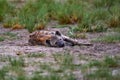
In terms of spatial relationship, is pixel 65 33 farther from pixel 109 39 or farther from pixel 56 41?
pixel 56 41

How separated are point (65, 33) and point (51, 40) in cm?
165

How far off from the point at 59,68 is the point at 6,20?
515 cm

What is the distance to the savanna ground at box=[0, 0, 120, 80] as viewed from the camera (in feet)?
23.6

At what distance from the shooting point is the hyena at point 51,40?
9.24 meters

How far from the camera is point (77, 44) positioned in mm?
9492

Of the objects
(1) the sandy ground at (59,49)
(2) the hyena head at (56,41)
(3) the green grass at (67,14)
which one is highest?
(2) the hyena head at (56,41)

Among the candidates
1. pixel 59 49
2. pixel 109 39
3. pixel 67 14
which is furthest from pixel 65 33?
pixel 59 49

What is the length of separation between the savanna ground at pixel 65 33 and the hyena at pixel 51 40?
16 centimetres

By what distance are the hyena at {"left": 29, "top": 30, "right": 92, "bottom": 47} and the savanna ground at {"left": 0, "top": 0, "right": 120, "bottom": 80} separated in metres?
0.16

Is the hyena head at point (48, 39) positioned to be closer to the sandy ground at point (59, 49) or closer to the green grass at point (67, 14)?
the sandy ground at point (59, 49)

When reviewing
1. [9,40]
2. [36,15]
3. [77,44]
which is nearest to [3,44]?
[9,40]

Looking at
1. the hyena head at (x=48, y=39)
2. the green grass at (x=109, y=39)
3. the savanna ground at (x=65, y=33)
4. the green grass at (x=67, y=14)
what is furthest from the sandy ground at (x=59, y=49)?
the green grass at (x=67, y=14)

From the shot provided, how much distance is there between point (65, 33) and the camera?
430 inches

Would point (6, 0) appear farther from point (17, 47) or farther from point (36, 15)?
point (17, 47)
